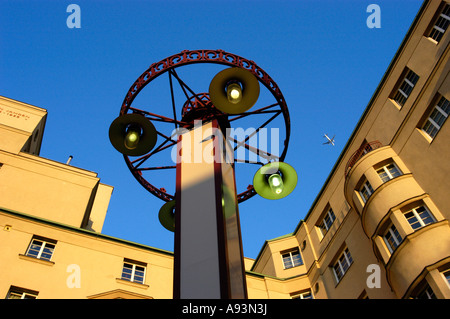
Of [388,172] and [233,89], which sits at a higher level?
[388,172]

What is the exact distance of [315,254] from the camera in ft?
91.7

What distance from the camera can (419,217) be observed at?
20.3 m

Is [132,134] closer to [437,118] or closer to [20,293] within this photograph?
[20,293]

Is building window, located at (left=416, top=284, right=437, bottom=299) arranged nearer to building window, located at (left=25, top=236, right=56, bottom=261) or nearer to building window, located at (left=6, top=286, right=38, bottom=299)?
building window, located at (left=6, top=286, right=38, bottom=299)

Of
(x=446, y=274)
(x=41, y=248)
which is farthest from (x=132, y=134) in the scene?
(x=446, y=274)

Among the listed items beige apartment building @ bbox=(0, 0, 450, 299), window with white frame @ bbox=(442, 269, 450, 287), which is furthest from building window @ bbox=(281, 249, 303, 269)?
window with white frame @ bbox=(442, 269, 450, 287)

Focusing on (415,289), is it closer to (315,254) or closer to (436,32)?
(315,254)

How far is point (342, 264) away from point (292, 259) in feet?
17.1

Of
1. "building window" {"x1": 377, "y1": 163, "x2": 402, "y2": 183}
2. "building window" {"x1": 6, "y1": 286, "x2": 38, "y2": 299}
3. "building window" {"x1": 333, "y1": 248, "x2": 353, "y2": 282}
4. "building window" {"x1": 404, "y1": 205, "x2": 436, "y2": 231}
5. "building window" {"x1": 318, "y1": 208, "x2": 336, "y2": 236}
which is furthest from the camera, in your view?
"building window" {"x1": 318, "y1": 208, "x2": 336, "y2": 236}

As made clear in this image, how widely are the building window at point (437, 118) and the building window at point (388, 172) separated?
257 cm

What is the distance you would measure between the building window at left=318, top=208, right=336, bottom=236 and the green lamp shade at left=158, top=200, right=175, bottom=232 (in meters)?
16.1

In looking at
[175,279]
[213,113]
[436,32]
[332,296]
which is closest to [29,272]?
[213,113]

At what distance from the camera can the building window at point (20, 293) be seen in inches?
738

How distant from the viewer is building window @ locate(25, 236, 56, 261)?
20906 mm
